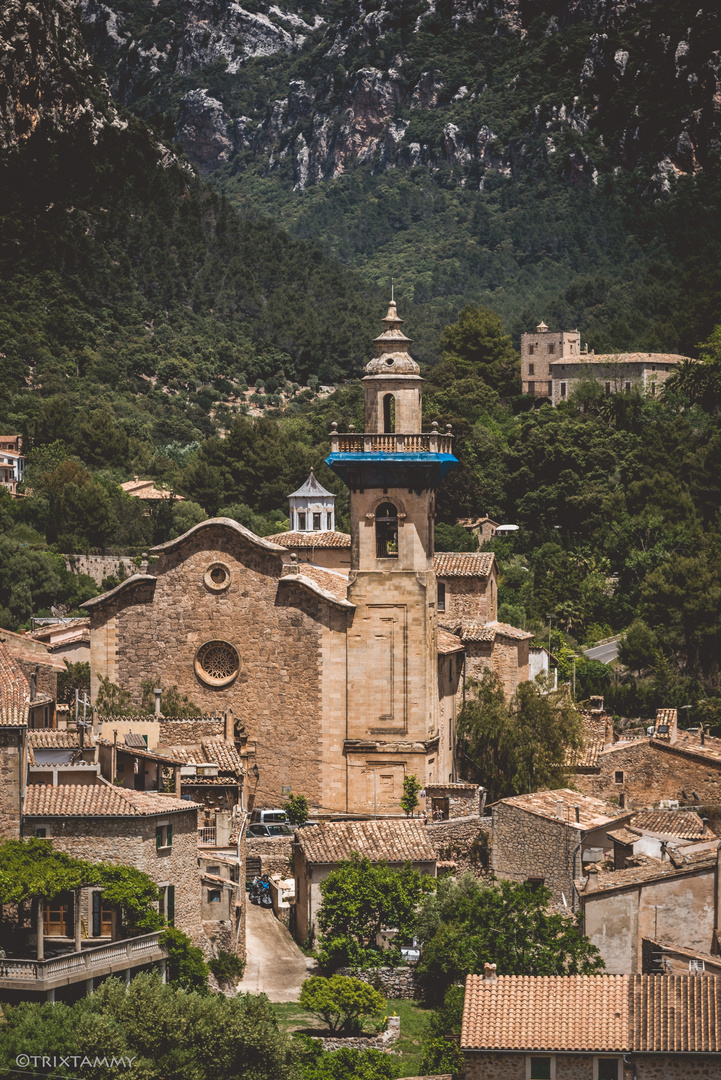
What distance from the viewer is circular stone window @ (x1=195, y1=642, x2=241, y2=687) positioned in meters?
55.0

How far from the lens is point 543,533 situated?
3880 inches

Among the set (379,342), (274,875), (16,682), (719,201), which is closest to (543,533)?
(379,342)

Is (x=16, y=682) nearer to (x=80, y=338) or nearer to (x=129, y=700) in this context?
(x=129, y=700)

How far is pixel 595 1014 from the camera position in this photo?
36344 mm

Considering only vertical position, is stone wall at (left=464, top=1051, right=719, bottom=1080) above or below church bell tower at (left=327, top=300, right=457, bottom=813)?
below

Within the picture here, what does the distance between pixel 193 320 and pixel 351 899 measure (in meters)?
110

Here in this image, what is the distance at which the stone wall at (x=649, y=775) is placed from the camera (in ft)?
197

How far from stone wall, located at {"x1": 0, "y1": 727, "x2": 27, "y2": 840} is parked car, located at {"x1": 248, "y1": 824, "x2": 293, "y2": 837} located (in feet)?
34.5

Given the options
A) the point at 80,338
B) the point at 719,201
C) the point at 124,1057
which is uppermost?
the point at 719,201

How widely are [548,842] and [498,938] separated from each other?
240 inches

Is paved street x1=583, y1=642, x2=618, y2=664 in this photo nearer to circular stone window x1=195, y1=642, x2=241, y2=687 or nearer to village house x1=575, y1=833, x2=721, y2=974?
circular stone window x1=195, y1=642, x2=241, y2=687

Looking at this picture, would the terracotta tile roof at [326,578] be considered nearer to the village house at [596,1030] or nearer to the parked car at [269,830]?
the parked car at [269,830]

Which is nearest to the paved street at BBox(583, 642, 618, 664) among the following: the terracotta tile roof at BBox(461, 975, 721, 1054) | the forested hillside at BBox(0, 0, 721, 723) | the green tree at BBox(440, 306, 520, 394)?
the forested hillside at BBox(0, 0, 721, 723)

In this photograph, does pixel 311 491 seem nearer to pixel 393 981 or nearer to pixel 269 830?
pixel 269 830
